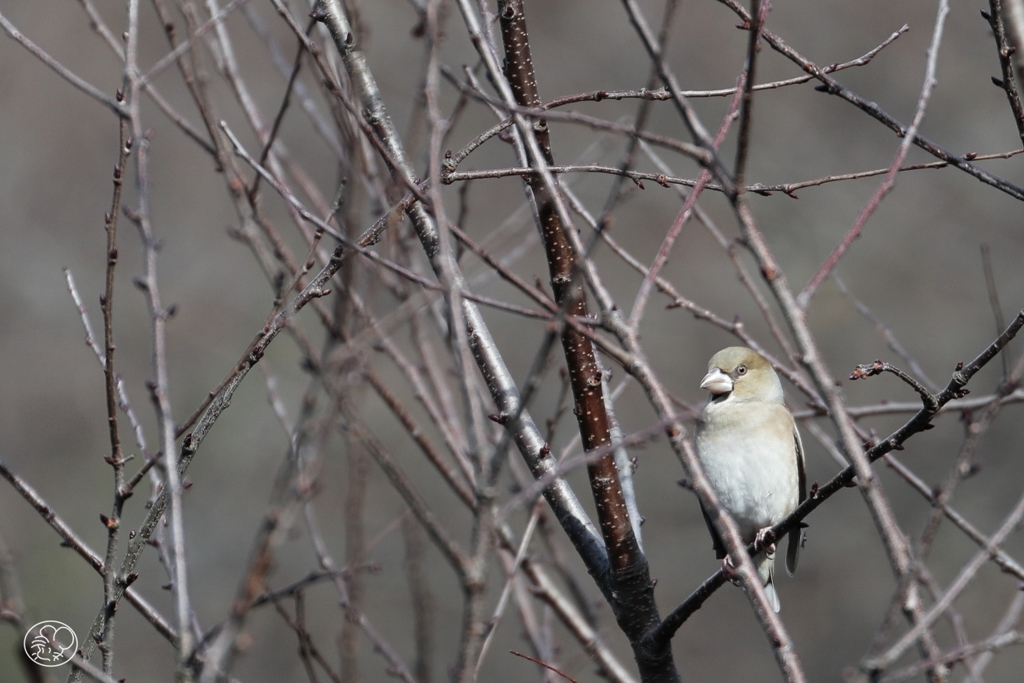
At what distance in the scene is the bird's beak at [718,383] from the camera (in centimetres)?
366

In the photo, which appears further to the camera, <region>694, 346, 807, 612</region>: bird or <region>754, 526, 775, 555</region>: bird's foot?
<region>694, 346, 807, 612</region>: bird

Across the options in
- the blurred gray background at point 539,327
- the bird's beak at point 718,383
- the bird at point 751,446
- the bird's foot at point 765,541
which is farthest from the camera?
the blurred gray background at point 539,327

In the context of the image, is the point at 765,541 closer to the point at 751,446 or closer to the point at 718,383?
the point at 751,446

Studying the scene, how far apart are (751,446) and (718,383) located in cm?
30

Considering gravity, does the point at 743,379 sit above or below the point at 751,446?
above

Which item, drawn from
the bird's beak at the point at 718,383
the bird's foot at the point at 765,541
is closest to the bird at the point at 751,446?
the bird's beak at the point at 718,383

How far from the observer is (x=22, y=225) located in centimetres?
984

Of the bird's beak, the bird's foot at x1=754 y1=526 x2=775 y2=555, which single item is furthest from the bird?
the bird's foot at x1=754 y1=526 x2=775 y2=555

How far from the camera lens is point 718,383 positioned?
12.0 ft

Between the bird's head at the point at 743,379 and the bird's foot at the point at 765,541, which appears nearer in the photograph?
the bird's foot at the point at 765,541

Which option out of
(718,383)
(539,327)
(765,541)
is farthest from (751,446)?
(539,327)

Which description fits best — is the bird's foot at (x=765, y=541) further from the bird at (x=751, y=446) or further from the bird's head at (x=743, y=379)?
the bird's head at (x=743, y=379)

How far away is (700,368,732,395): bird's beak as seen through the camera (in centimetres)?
366

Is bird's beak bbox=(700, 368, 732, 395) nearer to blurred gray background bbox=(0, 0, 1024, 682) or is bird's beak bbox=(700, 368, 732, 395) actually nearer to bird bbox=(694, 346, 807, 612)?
bird bbox=(694, 346, 807, 612)
